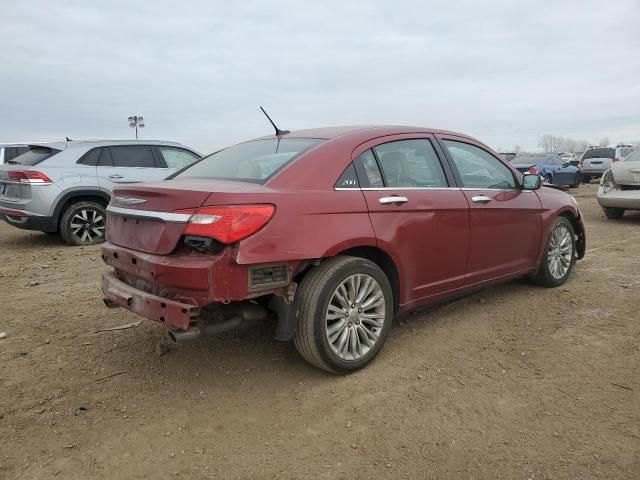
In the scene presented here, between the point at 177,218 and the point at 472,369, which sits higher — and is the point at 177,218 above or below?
above

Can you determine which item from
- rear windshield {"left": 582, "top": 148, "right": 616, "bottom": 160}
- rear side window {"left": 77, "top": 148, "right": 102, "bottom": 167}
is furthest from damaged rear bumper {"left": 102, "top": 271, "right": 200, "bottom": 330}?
rear windshield {"left": 582, "top": 148, "right": 616, "bottom": 160}

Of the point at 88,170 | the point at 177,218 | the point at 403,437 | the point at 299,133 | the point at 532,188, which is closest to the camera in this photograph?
the point at 403,437

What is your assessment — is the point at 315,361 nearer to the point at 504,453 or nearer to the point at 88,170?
the point at 504,453

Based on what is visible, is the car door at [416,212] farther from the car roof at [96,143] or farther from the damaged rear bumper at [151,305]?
the car roof at [96,143]

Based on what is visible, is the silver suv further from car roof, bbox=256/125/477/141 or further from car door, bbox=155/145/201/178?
car roof, bbox=256/125/477/141

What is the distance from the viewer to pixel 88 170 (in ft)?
25.6

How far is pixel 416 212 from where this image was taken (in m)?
3.53

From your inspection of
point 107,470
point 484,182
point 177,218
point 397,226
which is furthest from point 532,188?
point 107,470

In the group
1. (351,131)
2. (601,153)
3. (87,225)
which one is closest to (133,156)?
(87,225)

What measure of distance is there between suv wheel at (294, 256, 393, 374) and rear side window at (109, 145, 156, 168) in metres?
6.24

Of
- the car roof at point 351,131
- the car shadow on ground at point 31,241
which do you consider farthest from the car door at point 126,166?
the car roof at point 351,131

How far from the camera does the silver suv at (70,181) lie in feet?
23.8

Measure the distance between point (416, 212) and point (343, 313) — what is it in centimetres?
91

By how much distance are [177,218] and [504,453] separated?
80.2 inches
